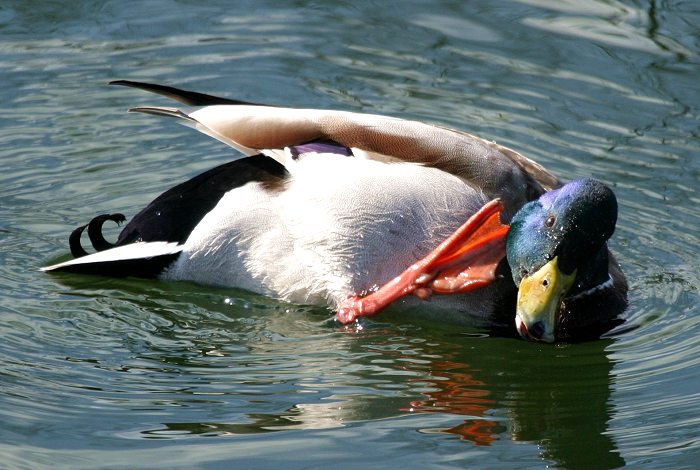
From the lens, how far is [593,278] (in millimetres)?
6375

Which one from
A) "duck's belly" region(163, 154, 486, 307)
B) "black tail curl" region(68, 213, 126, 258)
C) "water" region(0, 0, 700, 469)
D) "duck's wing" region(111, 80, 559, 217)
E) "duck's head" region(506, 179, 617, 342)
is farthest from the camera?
"black tail curl" region(68, 213, 126, 258)

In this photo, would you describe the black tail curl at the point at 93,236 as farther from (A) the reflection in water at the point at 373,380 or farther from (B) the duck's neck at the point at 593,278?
(B) the duck's neck at the point at 593,278

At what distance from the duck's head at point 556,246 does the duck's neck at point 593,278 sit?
0.15 m

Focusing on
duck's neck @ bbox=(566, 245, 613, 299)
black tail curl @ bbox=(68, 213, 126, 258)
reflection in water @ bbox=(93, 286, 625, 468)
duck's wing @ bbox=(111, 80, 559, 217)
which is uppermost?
duck's wing @ bbox=(111, 80, 559, 217)

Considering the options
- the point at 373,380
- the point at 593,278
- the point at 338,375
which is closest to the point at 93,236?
A: the point at 338,375

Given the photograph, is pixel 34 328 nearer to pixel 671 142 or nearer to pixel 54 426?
pixel 54 426

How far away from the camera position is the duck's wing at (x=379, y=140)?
6.35 m

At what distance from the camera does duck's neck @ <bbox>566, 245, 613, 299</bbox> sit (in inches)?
247

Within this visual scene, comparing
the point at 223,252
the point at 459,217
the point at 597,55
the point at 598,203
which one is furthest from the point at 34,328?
the point at 597,55

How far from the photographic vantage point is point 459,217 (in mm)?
6238

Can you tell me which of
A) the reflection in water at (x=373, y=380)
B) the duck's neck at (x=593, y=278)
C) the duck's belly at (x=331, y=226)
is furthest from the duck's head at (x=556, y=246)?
the duck's belly at (x=331, y=226)

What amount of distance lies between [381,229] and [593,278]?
1045 millimetres

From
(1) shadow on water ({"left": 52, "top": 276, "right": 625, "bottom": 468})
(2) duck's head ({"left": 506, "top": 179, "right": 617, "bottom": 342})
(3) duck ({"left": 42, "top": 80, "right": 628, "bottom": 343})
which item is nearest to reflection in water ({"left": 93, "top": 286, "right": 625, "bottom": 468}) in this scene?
(1) shadow on water ({"left": 52, "top": 276, "right": 625, "bottom": 468})

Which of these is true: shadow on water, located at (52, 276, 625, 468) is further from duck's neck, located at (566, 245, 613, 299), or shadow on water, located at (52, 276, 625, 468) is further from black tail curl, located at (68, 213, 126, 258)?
duck's neck, located at (566, 245, 613, 299)
